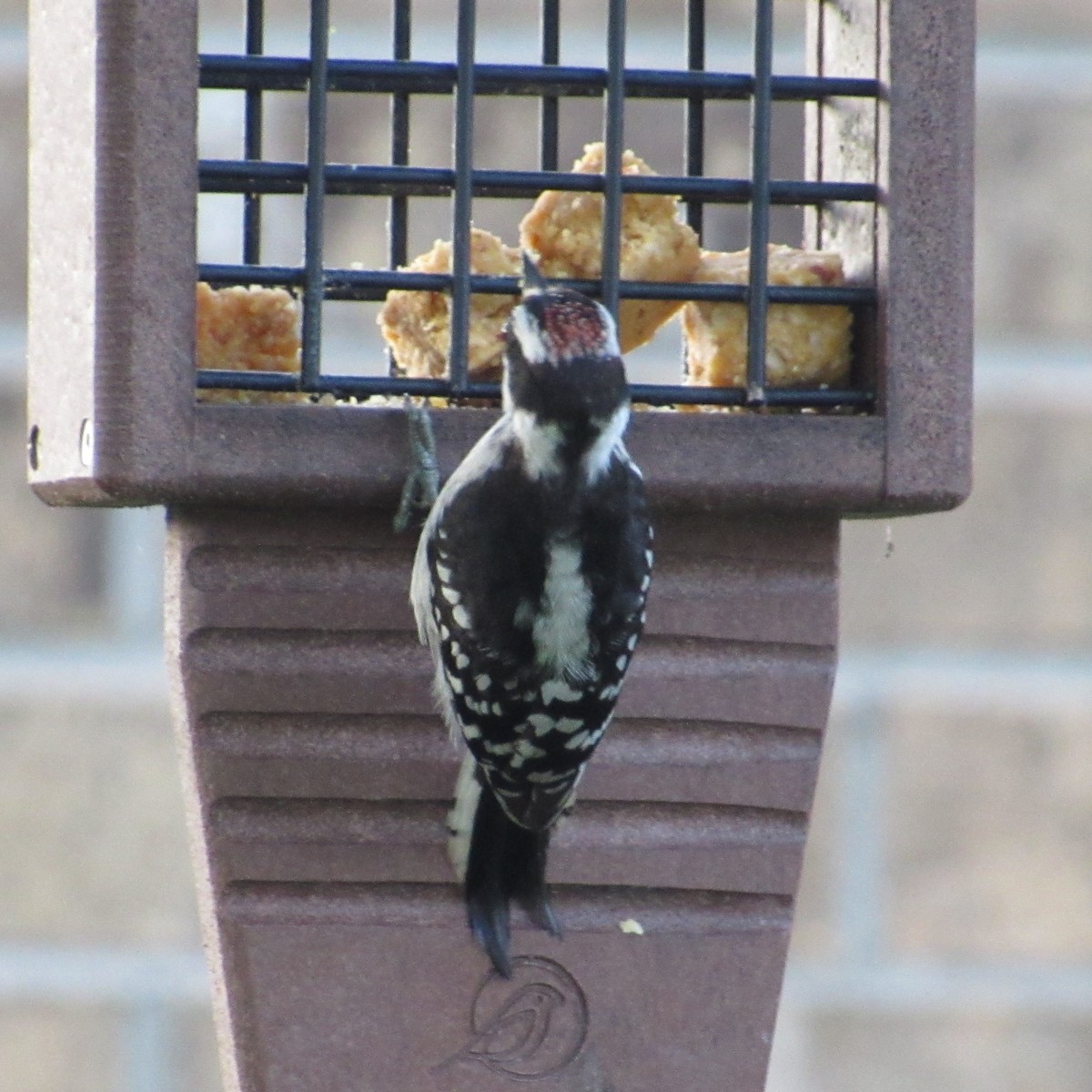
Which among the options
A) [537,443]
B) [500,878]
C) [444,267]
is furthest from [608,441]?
[500,878]

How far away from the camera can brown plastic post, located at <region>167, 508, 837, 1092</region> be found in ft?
4.29

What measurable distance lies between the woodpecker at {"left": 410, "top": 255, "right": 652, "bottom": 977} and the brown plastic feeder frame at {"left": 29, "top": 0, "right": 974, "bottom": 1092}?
0.02 m

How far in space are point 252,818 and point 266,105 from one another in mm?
956

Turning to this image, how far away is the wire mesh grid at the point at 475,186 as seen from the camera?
1327mm

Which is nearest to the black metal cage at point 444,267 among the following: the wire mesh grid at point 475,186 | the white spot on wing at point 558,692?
the wire mesh grid at point 475,186

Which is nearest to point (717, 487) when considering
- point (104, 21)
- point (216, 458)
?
point (216, 458)

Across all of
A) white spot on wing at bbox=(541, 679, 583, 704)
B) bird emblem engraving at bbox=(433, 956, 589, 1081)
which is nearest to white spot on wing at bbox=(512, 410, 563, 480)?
white spot on wing at bbox=(541, 679, 583, 704)

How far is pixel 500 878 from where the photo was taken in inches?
51.4

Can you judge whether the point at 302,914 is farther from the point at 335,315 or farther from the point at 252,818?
the point at 335,315

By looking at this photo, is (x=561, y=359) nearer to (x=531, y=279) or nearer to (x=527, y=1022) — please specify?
(x=531, y=279)

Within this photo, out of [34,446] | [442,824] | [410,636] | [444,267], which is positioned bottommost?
[442,824]

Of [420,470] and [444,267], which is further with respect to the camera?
[444,267]

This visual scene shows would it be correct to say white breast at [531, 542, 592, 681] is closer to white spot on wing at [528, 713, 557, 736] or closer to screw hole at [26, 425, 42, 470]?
white spot on wing at [528, 713, 557, 736]

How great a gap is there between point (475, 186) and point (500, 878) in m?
0.40
